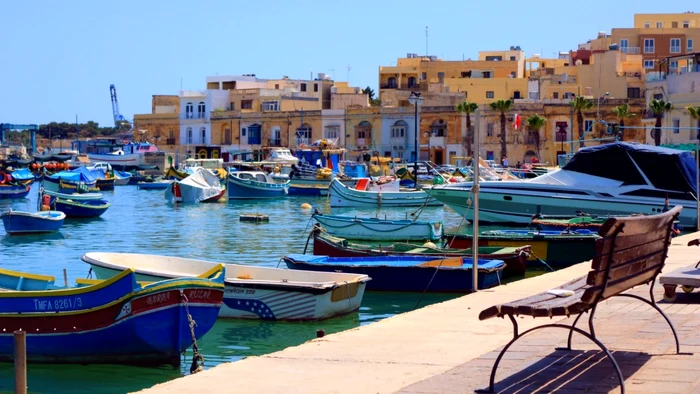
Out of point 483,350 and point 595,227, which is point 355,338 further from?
point 595,227

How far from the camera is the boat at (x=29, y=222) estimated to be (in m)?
37.6

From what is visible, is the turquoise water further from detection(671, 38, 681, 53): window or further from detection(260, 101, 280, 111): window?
detection(671, 38, 681, 53): window

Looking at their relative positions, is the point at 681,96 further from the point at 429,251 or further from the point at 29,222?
the point at 429,251

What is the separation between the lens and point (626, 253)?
7.49 m

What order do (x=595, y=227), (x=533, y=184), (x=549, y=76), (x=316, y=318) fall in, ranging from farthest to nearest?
(x=549, y=76)
(x=533, y=184)
(x=595, y=227)
(x=316, y=318)

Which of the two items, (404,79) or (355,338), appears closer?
(355,338)

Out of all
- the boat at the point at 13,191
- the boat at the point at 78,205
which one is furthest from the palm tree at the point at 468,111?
the boat at the point at 78,205

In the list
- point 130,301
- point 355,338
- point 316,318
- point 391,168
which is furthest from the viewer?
point 391,168

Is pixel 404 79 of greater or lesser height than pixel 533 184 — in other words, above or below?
above

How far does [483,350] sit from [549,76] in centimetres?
8110

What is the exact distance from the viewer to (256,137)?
308 feet

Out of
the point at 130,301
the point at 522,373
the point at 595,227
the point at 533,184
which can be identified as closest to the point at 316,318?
the point at 130,301

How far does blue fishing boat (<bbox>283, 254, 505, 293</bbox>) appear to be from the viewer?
65.2ft

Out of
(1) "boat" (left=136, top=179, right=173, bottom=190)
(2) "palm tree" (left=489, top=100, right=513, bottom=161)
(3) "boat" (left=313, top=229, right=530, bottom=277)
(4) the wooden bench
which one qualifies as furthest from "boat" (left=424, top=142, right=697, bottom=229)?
(1) "boat" (left=136, top=179, right=173, bottom=190)
